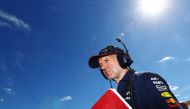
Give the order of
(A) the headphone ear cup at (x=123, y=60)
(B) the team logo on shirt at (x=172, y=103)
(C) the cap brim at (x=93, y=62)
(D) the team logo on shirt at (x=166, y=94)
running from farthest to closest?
(C) the cap brim at (x=93, y=62)
(A) the headphone ear cup at (x=123, y=60)
(D) the team logo on shirt at (x=166, y=94)
(B) the team logo on shirt at (x=172, y=103)

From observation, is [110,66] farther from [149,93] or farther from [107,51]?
[149,93]

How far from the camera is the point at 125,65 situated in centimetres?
467

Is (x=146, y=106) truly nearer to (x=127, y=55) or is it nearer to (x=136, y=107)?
(x=136, y=107)

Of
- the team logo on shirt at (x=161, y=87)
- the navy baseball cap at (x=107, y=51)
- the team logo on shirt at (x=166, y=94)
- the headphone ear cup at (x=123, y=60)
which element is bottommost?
the team logo on shirt at (x=166, y=94)

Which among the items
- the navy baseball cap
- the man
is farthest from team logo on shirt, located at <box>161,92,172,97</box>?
the navy baseball cap

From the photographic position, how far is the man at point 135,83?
3.37m

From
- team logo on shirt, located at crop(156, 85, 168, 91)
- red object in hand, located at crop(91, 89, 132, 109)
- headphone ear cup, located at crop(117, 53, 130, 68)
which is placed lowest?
red object in hand, located at crop(91, 89, 132, 109)

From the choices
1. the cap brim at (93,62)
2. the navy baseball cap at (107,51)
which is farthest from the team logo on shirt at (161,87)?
the cap brim at (93,62)

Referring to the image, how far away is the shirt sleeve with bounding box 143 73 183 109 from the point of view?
10.7ft

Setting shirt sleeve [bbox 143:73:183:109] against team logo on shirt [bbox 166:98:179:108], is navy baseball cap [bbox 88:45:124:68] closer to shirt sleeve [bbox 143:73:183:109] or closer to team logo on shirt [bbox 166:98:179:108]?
shirt sleeve [bbox 143:73:183:109]

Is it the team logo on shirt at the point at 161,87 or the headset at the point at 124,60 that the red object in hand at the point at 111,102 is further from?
the headset at the point at 124,60

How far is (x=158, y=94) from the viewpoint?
3414 mm

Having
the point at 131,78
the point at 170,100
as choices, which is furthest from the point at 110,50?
the point at 170,100

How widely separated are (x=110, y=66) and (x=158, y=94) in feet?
5.07
